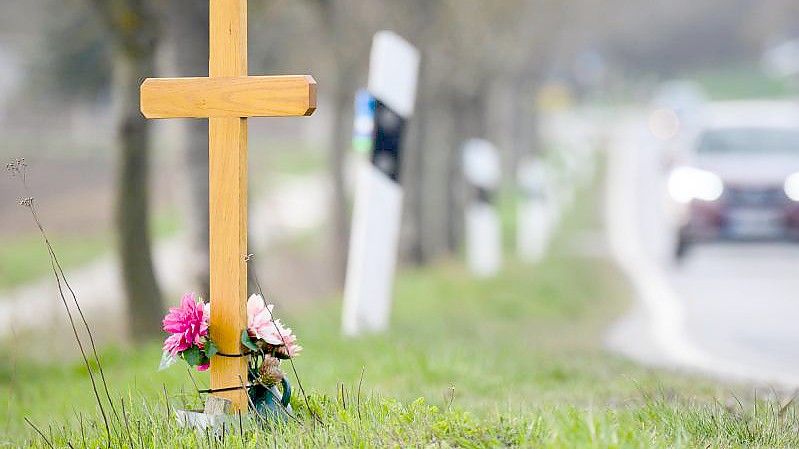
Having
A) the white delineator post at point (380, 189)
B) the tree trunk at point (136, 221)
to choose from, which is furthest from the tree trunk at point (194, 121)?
the white delineator post at point (380, 189)

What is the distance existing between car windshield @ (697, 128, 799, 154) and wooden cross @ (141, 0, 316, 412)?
47.4ft

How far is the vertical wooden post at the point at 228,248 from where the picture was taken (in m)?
4.86

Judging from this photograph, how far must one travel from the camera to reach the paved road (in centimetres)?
1049

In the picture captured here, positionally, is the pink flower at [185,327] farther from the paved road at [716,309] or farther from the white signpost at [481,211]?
the white signpost at [481,211]

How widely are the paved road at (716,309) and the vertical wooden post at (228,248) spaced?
4455 mm

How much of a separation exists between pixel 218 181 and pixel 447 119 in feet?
58.6

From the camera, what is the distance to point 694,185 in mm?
18266

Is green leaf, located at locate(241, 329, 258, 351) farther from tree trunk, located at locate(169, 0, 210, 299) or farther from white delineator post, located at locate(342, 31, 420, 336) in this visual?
tree trunk, located at locate(169, 0, 210, 299)

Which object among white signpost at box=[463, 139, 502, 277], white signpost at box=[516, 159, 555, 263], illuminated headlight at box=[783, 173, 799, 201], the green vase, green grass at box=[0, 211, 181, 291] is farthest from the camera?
green grass at box=[0, 211, 181, 291]

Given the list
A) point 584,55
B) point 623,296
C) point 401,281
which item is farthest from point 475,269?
point 584,55

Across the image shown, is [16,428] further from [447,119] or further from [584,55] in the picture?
[584,55]

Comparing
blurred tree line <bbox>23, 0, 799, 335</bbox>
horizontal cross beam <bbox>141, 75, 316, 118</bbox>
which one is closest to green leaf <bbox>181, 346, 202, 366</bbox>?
horizontal cross beam <bbox>141, 75, 316, 118</bbox>

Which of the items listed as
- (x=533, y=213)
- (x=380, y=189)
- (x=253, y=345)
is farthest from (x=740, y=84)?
(x=253, y=345)

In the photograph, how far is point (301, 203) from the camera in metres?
43.5
